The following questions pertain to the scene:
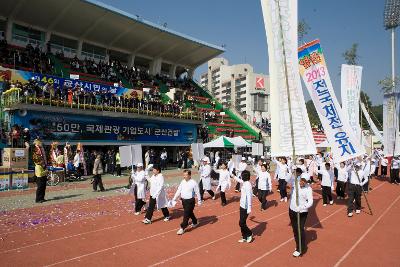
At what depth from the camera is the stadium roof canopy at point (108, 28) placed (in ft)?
100

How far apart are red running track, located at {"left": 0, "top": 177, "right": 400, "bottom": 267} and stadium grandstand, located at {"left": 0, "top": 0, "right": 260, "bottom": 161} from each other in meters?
12.4

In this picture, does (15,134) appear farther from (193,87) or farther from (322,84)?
(193,87)

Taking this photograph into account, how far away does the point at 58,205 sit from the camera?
1271 centimetres

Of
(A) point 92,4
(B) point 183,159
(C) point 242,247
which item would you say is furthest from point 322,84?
(A) point 92,4

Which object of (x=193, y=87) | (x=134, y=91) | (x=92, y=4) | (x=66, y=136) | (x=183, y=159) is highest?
(x=92, y=4)

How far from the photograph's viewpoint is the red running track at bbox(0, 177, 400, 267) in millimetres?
7062

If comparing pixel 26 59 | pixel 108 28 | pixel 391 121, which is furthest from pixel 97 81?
pixel 391 121

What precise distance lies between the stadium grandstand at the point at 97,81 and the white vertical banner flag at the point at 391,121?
16554 millimetres

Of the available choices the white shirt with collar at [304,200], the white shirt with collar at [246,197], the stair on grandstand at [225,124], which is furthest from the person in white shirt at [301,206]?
the stair on grandstand at [225,124]

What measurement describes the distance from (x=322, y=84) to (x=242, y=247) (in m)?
6.13

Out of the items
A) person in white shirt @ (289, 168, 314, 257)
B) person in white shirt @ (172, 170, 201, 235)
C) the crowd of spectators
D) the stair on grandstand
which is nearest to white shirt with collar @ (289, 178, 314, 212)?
person in white shirt @ (289, 168, 314, 257)

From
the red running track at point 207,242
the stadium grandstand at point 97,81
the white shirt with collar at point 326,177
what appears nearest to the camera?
the red running track at point 207,242

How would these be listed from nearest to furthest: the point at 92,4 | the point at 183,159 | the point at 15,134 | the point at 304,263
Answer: the point at 304,263 < the point at 15,134 < the point at 183,159 < the point at 92,4

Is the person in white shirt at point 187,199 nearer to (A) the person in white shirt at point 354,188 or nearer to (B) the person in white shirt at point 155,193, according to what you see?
(B) the person in white shirt at point 155,193
